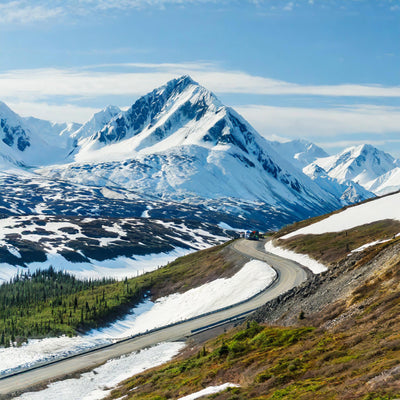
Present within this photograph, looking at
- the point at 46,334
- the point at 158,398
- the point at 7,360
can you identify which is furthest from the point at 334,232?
the point at 158,398

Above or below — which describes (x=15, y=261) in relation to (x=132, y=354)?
below

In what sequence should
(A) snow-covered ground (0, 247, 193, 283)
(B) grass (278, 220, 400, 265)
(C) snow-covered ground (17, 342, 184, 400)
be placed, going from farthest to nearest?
(A) snow-covered ground (0, 247, 193, 283), (B) grass (278, 220, 400, 265), (C) snow-covered ground (17, 342, 184, 400)

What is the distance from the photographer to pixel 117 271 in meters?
175

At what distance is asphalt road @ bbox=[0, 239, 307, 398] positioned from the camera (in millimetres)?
48156

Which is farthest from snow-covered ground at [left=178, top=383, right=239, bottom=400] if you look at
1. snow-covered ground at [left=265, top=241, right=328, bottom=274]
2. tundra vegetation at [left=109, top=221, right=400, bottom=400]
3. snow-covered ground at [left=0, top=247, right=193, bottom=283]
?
snow-covered ground at [left=0, top=247, right=193, bottom=283]

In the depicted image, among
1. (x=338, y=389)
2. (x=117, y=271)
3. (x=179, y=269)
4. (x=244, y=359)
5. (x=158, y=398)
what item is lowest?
(x=117, y=271)

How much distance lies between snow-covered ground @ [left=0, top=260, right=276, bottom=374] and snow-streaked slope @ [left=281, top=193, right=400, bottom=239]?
2244cm

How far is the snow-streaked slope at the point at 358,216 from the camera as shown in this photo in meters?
96.0

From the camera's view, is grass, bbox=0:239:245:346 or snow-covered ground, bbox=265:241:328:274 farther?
snow-covered ground, bbox=265:241:328:274

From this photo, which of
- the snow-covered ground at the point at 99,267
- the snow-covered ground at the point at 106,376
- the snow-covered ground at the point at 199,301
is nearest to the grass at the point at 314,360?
the snow-covered ground at the point at 106,376

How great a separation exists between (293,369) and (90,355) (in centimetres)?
3481

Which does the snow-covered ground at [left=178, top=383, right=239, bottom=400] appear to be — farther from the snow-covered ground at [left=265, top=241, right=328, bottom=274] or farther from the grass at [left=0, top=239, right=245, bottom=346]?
the snow-covered ground at [left=265, top=241, right=328, bottom=274]

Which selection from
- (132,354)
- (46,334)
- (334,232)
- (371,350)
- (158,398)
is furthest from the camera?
(334,232)

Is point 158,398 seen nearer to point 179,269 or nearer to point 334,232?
point 334,232
